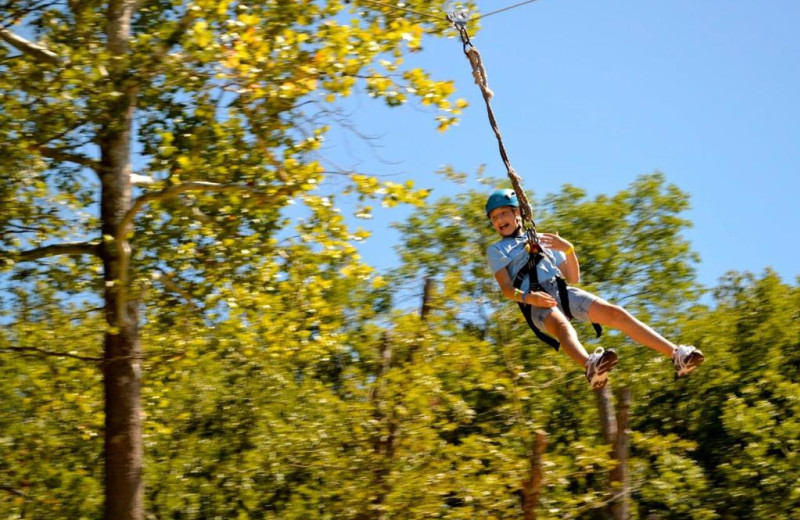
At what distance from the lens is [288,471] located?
12.3 m

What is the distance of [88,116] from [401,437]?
435 cm

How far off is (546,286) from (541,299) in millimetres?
176

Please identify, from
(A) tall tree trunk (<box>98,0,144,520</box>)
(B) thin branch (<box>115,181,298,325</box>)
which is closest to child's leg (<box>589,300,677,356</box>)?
(B) thin branch (<box>115,181,298,325</box>)

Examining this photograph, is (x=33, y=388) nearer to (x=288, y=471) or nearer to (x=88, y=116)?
(x=288, y=471)

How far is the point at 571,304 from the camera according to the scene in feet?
20.6

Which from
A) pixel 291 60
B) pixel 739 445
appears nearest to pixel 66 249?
pixel 291 60

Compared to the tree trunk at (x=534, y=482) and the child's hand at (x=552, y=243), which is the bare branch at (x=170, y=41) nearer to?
the child's hand at (x=552, y=243)

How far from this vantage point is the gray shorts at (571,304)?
6.25m

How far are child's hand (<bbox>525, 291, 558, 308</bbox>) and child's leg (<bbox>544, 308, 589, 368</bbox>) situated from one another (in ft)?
0.30

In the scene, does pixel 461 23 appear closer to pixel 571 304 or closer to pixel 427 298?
pixel 571 304

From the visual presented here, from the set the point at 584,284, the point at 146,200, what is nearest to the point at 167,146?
the point at 146,200

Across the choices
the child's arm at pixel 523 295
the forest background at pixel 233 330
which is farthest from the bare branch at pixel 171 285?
the child's arm at pixel 523 295

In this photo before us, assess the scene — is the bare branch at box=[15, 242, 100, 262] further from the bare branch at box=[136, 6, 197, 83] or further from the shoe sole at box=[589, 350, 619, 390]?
the shoe sole at box=[589, 350, 619, 390]

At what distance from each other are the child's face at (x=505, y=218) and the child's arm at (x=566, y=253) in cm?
17
